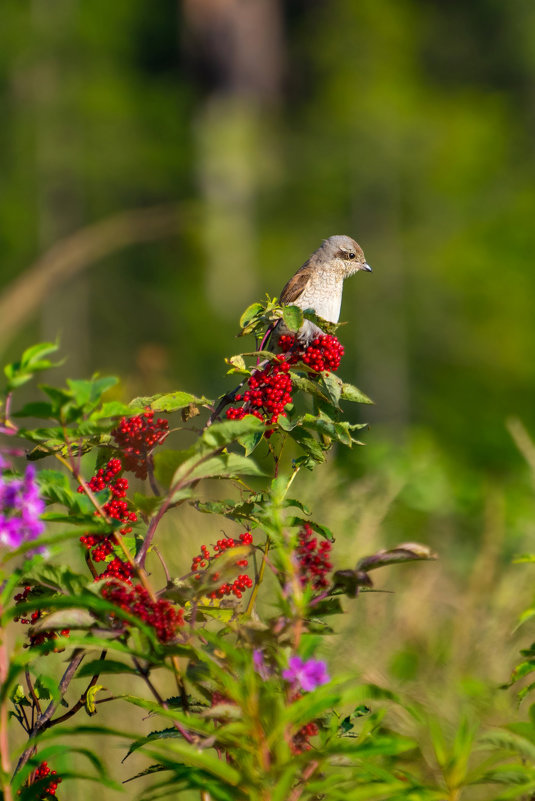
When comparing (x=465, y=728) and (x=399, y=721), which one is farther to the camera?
(x=399, y=721)

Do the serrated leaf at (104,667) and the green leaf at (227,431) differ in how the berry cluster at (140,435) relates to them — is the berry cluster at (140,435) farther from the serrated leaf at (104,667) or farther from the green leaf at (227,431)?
the serrated leaf at (104,667)

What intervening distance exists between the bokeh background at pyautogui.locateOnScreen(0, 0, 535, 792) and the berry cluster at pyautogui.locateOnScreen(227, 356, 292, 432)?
989cm

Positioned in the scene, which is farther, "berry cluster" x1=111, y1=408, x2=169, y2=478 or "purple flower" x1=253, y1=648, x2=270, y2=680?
"berry cluster" x1=111, y1=408, x2=169, y2=478

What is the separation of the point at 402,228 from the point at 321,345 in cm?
2205

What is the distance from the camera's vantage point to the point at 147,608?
1701mm

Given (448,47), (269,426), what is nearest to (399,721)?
(269,426)

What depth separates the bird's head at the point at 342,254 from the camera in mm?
4156

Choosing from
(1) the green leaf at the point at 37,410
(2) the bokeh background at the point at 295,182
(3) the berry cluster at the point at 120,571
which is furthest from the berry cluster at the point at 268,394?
(2) the bokeh background at the point at 295,182

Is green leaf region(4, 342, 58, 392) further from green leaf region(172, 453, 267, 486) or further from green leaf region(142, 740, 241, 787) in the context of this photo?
→ green leaf region(142, 740, 241, 787)

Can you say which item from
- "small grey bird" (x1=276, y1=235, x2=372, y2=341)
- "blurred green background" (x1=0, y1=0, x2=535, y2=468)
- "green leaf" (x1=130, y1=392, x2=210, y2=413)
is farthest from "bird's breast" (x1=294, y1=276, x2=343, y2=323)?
"blurred green background" (x1=0, y1=0, x2=535, y2=468)

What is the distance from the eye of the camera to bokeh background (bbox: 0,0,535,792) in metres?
22.4

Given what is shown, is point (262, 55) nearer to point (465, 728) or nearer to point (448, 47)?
point (448, 47)

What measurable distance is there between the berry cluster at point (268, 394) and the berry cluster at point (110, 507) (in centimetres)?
24

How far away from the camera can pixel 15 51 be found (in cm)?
2852
